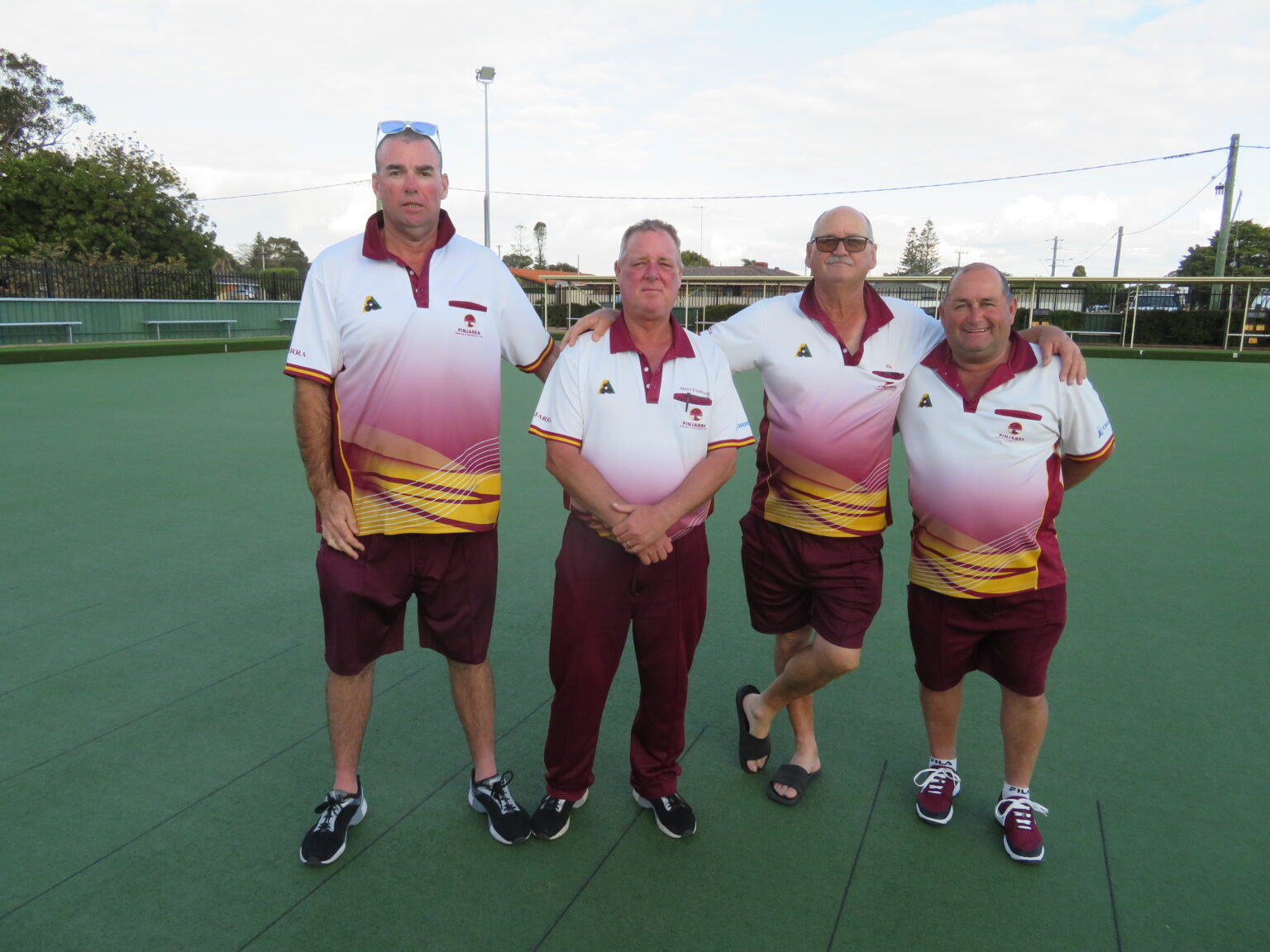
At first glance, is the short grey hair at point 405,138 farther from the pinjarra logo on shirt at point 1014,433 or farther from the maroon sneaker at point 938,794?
the maroon sneaker at point 938,794

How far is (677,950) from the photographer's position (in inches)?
85.5

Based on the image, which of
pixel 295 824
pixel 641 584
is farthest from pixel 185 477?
pixel 641 584

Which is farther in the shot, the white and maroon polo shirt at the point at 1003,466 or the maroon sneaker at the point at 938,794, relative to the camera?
the maroon sneaker at the point at 938,794

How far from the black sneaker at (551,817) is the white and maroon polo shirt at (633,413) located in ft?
2.87

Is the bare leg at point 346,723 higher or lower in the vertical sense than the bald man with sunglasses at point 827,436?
lower

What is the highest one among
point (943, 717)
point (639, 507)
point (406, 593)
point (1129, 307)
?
point (1129, 307)

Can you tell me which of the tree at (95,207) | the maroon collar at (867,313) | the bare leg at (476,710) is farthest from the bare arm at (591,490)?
the tree at (95,207)

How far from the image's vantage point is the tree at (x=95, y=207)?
29875 millimetres

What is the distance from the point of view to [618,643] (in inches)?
105

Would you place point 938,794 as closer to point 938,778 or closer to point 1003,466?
point 938,778

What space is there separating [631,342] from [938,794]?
1712 millimetres

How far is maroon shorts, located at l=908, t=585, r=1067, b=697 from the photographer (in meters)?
2.63

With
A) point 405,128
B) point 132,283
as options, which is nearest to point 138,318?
point 132,283

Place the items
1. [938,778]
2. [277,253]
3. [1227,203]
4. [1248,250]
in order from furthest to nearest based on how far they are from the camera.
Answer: [277,253]
[1248,250]
[1227,203]
[938,778]
